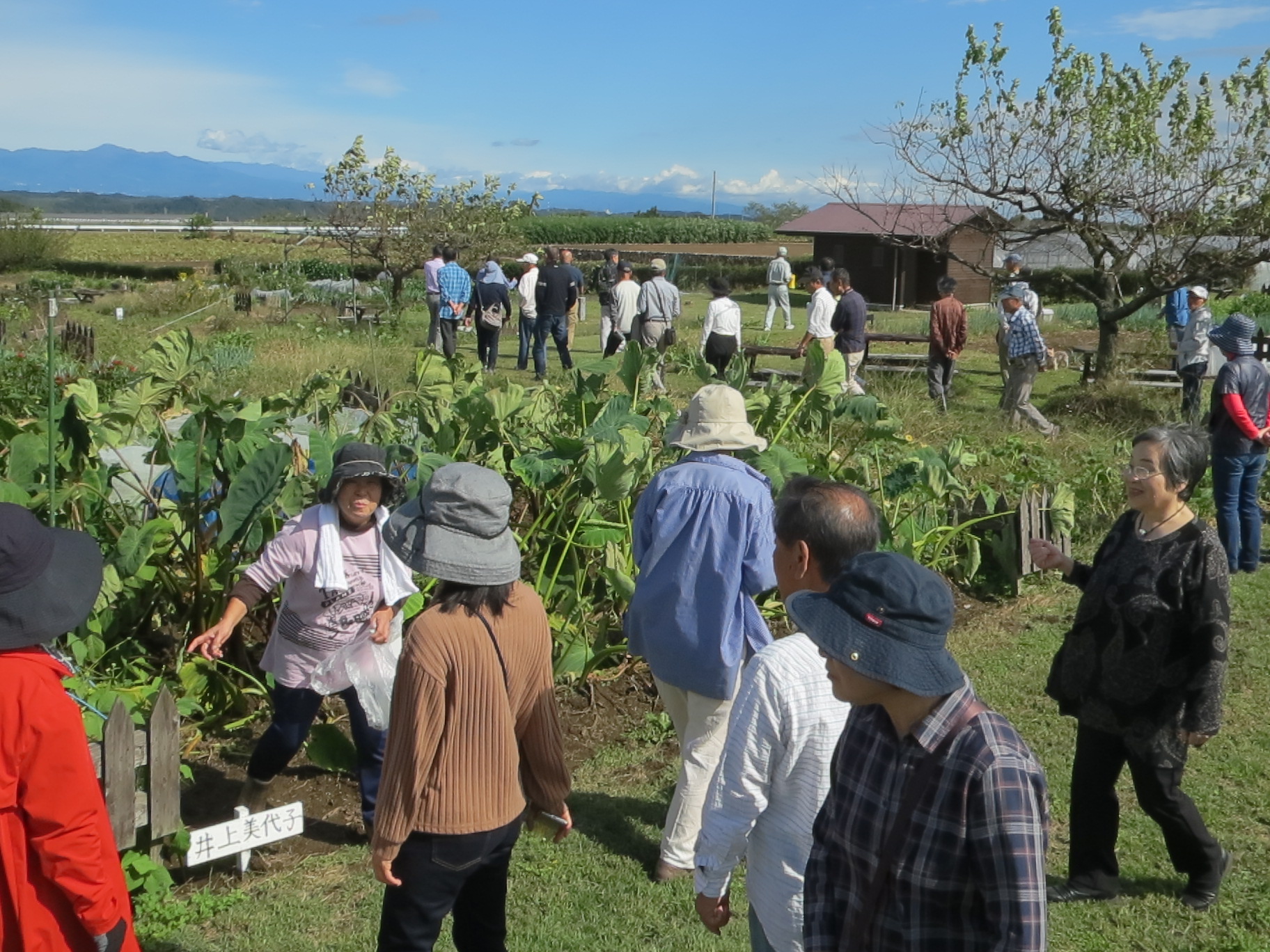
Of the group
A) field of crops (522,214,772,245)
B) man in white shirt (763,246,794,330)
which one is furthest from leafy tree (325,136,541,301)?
field of crops (522,214,772,245)

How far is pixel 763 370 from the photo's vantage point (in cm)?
1398

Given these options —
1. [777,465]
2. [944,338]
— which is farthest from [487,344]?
[777,465]

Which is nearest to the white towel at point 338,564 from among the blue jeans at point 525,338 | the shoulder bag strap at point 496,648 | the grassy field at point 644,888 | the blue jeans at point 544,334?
the grassy field at point 644,888

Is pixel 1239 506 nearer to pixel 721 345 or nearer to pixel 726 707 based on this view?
pixel 726 707

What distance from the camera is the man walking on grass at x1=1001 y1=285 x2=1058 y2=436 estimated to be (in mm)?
11680

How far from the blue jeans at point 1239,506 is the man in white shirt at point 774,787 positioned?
5.57 m

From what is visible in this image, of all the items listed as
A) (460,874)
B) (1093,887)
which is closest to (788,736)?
(460,874)

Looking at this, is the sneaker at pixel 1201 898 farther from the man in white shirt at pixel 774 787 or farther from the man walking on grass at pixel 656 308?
→ the man walking on grass at pixel 656 308

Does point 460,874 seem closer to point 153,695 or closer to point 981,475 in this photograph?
point 153,695

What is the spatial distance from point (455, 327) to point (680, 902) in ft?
42.3

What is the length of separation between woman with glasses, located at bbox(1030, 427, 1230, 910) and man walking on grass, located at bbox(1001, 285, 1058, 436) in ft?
27.1

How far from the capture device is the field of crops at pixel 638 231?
6053cm

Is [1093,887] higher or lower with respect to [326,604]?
lower

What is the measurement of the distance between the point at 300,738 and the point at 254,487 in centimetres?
101
